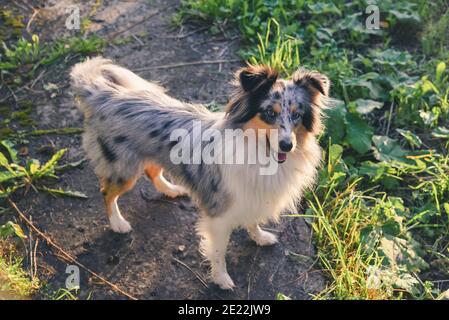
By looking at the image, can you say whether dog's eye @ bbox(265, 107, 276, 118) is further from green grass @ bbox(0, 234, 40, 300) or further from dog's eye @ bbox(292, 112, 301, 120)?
green grass @ bbox(0, 234, 40, 300)

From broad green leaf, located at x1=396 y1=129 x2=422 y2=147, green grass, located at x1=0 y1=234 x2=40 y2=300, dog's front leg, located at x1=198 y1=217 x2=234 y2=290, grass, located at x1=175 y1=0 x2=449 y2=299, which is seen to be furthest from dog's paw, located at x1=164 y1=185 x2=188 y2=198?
broad green leaf, located at x1=396 y1=129 x2=422 y2=147

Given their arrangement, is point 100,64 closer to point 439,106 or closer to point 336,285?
point 336,285

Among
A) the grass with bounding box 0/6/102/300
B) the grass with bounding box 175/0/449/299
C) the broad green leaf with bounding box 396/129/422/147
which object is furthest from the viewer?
the broad green leaf with bounding box 396/129/422/147

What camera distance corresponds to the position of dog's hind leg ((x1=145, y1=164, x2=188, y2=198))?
12.4 ft

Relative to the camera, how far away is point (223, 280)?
3283 millimetres

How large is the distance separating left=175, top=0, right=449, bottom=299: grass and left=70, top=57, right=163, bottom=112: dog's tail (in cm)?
147

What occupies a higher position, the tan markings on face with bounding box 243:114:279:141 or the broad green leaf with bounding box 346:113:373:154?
the tan markings on face with bounding box 243:114:279:141

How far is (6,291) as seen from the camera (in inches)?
122

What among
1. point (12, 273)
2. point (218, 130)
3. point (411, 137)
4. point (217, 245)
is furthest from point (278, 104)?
point (12, 273)

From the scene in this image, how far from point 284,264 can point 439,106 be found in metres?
2.06

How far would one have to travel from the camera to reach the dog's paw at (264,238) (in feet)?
11.5

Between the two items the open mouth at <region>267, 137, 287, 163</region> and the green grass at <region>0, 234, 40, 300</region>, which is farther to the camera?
the green grass at <region>0, 234, 40, 300</region>

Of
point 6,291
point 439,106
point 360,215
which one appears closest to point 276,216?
point 360,215

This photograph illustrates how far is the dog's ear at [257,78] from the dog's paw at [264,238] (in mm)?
1196
